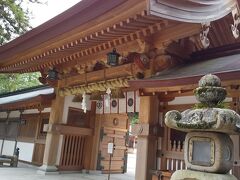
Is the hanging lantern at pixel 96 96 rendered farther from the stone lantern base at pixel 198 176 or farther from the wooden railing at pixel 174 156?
the stone lantern base at pixel 198 176

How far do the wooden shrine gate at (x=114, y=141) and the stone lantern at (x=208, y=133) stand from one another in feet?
22.6

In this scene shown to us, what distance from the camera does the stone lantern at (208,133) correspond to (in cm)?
319

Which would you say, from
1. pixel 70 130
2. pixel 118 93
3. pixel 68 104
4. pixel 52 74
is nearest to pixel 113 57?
pixel 118 93

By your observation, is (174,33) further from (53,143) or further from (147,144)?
(53,143)

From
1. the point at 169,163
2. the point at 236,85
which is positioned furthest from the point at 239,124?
the point at 169,163

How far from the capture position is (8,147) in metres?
13.6

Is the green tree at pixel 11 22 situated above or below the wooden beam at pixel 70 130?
above

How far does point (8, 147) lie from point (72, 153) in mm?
5382

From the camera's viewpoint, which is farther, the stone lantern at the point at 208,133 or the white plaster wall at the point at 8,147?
the white plaster wall at the point at 8,147

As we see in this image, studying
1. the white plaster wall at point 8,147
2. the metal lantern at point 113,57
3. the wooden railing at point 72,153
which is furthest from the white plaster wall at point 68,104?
the white plaster wall at point 8,147

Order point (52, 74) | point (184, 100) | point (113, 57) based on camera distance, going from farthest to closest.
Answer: point (52, 74)
point (113, 57)
point (184, 100)

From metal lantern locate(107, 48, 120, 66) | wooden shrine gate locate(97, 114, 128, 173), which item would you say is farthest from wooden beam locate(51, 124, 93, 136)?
metal lantern locate(107, 48, 120, 66)

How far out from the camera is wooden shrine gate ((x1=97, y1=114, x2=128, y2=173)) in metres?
10.2

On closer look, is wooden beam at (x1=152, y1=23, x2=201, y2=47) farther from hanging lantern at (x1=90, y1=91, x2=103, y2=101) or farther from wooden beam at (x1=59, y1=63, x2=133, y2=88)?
hanging lantern at (x1=90, y1=91, x2=103, y2=101)
